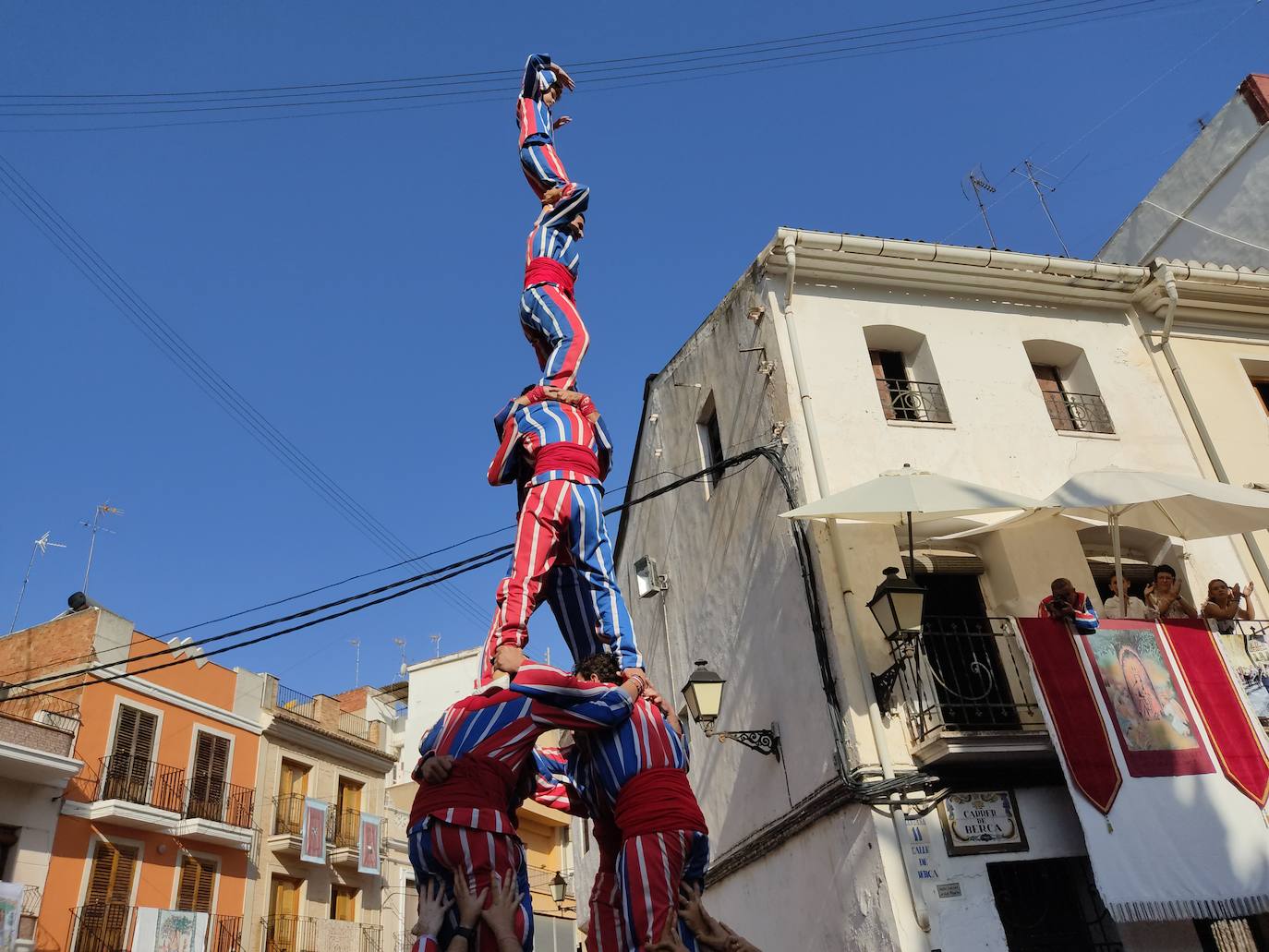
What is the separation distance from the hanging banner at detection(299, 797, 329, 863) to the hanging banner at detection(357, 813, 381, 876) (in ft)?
3.93

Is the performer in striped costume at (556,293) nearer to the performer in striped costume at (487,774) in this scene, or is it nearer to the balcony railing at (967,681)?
the performer in striped costume at (487,774)

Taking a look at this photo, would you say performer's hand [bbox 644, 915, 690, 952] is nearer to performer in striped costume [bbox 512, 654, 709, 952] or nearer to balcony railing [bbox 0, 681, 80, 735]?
performer in striped costume [bbox 512, 654, 709, 952]

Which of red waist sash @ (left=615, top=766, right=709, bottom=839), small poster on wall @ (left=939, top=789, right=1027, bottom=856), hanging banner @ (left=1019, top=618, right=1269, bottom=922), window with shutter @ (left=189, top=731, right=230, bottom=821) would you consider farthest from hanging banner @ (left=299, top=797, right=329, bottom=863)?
red waist sash @ (left=615, top=766, right=709, bottom=839)

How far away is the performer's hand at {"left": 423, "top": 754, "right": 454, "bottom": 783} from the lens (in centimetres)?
507

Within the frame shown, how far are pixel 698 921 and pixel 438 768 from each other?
1.39 metres

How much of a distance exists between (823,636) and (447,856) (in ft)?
21.6

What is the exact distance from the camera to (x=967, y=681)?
11.3 metres

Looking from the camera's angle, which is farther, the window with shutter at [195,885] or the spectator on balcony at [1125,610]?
the window with shutter at [195,885]

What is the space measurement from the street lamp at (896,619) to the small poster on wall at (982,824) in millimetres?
1091

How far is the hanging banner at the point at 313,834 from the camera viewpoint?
81.4 ft

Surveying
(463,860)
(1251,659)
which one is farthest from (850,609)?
(463,860)

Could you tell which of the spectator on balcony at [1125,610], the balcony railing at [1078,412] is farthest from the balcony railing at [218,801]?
the spectator on balcony at [1125,610]

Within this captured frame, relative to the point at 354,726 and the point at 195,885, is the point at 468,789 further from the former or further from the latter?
the point at 354,726

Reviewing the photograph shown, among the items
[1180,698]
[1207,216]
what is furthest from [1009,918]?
[1207,216]
